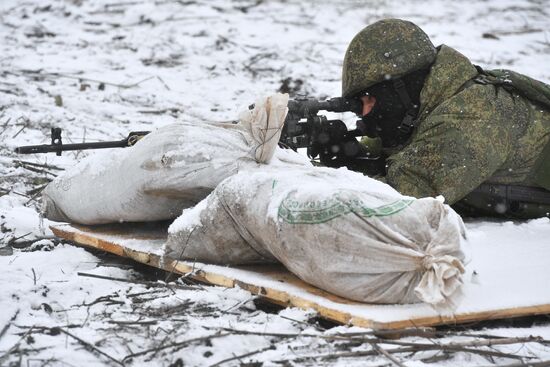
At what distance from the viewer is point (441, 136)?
322 centimetres

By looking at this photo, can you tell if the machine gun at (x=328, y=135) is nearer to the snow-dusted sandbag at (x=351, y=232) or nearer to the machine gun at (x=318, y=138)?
the machine gun at (x=318, y=138)

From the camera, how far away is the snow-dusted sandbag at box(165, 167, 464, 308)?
2172 mm

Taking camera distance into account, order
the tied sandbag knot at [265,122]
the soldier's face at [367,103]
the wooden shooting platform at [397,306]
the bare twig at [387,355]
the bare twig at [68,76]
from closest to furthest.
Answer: the bare twig at [387,355], the wooden shooting platform at [397,306], the tied sandbag knot at [265,122], the soldier's face at [367,103], the bare twig at [68,76]

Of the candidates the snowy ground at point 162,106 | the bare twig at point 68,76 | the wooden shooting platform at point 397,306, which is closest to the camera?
the snowy ground at point 162,106

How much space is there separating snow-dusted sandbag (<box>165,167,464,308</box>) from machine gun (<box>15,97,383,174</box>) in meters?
0.82

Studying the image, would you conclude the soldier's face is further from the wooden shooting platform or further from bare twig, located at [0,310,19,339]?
bare twig, located at [0,310,19,339]

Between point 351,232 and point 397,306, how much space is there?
27 centimetres

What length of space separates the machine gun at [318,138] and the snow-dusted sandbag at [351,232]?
0.82 metres

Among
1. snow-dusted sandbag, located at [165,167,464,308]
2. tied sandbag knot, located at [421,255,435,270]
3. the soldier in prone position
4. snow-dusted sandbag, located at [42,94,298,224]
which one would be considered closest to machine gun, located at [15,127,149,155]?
snow-dusted sandbag, located at [42,94,298,224]

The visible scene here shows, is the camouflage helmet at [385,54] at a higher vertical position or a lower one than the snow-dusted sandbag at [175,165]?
higher

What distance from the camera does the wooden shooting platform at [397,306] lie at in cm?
223

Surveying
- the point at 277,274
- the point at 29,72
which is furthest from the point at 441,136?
the point at 29,72

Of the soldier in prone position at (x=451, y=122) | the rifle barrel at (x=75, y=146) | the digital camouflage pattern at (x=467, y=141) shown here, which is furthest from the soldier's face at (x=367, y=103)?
the rifle barrel at (x=75, y=146)

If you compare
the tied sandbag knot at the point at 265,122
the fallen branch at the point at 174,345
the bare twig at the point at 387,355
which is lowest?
the fallen branch at the point at 174,345
